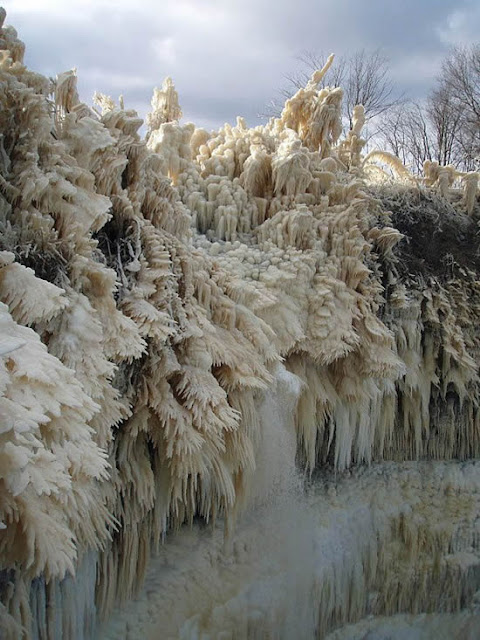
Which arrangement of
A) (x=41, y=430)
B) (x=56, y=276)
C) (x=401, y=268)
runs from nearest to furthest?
(x=41, y=430)
(x=56, y=276)
(x=401, y=268)

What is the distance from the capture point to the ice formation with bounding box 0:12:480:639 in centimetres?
305

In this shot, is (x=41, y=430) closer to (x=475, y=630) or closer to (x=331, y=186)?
(x=331, y=186)

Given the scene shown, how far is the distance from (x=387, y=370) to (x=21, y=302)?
3.77 metres

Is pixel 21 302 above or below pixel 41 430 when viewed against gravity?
above

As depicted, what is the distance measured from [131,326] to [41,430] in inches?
44.0

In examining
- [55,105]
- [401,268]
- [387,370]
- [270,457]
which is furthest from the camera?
[401,268]

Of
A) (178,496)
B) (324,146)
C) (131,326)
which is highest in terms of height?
(324,146)

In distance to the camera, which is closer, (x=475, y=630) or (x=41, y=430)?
(x=41, y=430)

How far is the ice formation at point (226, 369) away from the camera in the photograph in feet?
10.0

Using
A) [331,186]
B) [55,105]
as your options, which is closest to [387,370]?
[331,186]

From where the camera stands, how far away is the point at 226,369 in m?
4.38

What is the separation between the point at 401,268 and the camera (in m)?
6.59

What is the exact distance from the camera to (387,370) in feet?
18.4

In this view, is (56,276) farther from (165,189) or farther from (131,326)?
(165,189)
